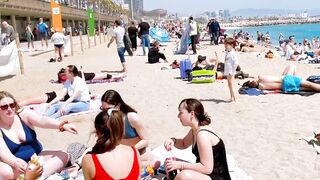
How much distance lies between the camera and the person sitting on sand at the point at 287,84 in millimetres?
8352

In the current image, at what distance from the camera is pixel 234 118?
6.69 metres

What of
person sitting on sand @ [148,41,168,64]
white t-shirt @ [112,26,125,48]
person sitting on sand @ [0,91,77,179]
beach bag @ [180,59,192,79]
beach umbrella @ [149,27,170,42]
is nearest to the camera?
person sitting on sand @ [0,91,77,179]

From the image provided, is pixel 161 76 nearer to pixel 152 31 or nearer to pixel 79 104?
pixel 79 104

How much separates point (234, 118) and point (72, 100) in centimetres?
274

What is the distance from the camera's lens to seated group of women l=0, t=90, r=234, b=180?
257cm

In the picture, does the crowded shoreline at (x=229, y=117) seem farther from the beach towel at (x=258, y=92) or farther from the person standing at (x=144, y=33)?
the person standing at (x=144, y=33)

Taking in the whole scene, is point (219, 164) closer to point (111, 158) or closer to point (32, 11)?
point (111, 158)

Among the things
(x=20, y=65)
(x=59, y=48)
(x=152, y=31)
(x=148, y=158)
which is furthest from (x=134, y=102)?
(x=152, y=31)

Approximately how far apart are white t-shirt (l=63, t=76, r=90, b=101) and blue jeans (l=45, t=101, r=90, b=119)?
90mm

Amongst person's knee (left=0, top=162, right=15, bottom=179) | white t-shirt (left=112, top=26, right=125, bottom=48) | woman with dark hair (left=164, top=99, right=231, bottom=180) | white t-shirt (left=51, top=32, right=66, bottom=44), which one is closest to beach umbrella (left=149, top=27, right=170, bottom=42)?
white t-shirt (left=51, top=32, right=66, bottom=44)

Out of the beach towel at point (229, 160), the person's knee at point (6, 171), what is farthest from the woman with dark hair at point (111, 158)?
the beach towel at point (229, 160)

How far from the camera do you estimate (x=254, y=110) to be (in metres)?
7.17

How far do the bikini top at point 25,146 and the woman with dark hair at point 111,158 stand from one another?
135 cm

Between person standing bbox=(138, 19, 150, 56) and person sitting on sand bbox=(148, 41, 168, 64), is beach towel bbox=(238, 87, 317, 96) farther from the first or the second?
person standing bbox=(138, 19, 150, 56)
